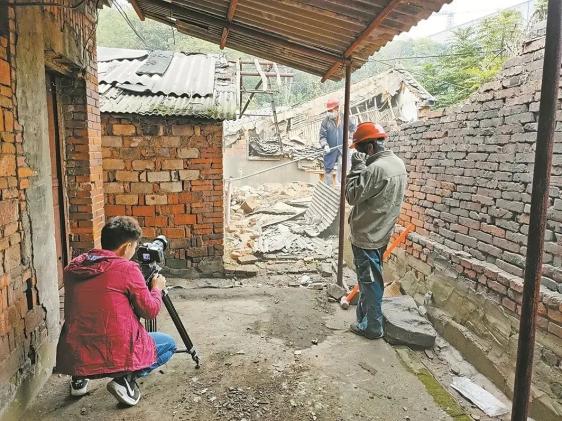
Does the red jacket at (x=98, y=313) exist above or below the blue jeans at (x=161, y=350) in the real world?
above

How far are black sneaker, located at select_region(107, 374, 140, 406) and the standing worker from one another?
214cm

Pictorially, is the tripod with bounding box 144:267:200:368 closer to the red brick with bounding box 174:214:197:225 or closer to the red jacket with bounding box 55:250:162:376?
the red jacket with bounding box 55:250:162:376

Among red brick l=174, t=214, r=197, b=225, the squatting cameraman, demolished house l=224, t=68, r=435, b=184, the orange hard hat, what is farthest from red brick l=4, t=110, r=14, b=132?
demolished house l=224, t=68, r=435, b=184

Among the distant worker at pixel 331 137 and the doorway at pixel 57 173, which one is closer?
the doorway at pixel 57 173

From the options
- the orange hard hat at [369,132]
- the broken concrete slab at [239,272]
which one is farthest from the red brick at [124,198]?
the orange hard hat at [369,132]

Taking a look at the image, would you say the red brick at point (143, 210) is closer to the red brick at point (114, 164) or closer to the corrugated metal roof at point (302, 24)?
the red brick at point (114, 164)

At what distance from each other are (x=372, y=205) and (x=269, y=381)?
1.81 m

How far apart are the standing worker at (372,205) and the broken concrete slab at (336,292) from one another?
892mm

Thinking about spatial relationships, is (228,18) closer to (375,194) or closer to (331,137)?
(375,194)

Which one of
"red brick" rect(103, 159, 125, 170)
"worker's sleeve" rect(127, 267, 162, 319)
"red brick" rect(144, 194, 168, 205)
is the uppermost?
"red brick" rect(103, 159, 125, 170)

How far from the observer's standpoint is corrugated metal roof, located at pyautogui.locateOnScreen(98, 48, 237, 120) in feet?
16.5

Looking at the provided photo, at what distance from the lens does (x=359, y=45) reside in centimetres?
403

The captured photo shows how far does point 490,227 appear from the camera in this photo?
13.4ft

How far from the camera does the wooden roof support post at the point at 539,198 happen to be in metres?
1.68
